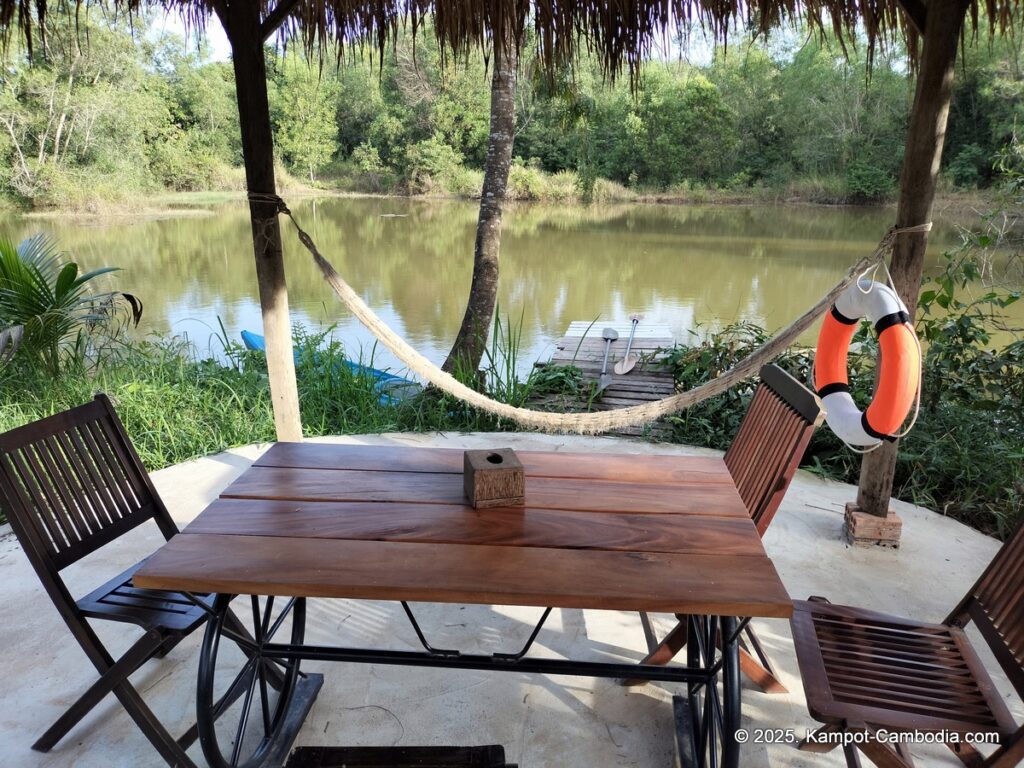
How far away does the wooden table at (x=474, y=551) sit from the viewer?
3.39 ft

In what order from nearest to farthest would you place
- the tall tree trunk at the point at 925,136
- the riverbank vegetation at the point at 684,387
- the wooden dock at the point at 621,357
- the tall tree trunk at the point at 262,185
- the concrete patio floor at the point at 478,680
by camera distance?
the concrete patio floor at the point at 478,680 → the tall tree trunk at the point at 925,136 → the tall tree trunk at the point at 262,185 → the riverbank vegetation at the point at 684,387 → the wooden dock at the point at 621,357

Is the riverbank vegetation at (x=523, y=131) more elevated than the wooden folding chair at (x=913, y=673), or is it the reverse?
the riverbank vegetation at (x=523, y=131)

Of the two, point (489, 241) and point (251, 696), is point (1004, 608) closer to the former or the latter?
point (251, 696)

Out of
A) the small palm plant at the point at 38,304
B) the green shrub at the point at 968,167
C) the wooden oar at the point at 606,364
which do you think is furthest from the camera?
the green shrub at the point at 968,167

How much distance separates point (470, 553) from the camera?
3.69 ft

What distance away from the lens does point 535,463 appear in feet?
5.01

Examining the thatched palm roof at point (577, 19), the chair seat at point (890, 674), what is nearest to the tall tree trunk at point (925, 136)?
the thatched palm roof at point (577, 19)

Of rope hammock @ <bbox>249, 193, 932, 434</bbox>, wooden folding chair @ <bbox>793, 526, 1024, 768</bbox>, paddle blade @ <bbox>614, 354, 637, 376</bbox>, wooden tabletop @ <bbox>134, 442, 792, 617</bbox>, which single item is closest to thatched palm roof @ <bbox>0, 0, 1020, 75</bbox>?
rope hammock @ <bbox>249, 193, 932, 434</bbox>

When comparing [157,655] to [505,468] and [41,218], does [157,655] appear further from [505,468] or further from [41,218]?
[41,218]

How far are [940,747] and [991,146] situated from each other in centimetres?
1841

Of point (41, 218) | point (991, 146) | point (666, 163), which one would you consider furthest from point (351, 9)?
point (666, 163)

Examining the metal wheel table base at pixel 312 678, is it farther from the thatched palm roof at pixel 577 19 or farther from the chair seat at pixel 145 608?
the thatched palm roof at pixel 577 19

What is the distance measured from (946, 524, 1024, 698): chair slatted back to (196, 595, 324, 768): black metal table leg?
50.8 inches

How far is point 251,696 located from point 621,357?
3983 mm
